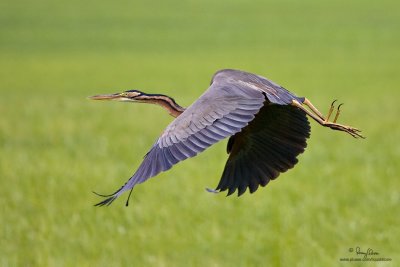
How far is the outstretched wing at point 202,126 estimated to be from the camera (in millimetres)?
3570

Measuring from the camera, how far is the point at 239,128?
3.70 metres

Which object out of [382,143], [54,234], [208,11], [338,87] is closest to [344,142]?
[382,143]

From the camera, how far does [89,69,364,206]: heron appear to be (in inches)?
143

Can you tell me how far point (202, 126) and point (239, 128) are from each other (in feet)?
0.51

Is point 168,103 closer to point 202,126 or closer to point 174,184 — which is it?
point 202,126

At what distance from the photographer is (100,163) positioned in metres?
11.0

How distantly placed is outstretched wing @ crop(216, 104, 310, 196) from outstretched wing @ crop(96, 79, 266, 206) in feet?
1.57
